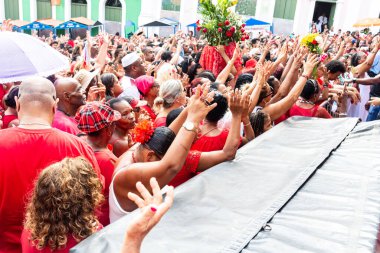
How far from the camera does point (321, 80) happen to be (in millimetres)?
Answer: 5578

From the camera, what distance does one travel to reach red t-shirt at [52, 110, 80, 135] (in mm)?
3417

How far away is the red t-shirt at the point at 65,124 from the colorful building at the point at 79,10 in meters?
26.2

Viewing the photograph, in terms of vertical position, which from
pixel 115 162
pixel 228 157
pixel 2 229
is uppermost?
pixel 228 157

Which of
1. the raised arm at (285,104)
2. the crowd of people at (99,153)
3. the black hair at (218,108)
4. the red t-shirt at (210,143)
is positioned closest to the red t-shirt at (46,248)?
the crowd of people at (99,153)

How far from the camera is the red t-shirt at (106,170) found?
Result: 2639 mm

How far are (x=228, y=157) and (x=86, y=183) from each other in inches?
40.7

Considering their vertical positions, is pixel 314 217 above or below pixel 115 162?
above

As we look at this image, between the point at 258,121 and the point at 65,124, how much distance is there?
70.4 inches

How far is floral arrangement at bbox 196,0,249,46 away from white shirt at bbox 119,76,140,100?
4.92 feet

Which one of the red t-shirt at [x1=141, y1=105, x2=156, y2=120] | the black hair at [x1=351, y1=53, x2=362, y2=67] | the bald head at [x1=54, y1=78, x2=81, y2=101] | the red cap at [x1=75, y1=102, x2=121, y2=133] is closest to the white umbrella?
the bald head at [x1=54, y1=78, x2=81, y2=101]

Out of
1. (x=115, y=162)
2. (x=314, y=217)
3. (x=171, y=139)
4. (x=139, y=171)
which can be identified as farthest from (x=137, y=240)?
(x=115, y=162)

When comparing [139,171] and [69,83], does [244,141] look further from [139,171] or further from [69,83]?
[69,83]

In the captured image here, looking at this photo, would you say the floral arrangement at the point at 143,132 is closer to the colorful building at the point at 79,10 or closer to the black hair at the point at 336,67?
the black hair at the point at 336,67

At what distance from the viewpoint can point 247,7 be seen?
28.2 m
